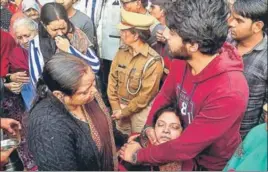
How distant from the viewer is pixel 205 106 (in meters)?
2.24

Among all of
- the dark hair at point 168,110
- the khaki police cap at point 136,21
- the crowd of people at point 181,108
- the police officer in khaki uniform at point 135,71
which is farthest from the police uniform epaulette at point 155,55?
the dark hair at point 168,110

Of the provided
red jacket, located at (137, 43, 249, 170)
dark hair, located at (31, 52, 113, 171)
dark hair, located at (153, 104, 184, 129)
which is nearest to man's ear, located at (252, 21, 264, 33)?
red jacket, located at (137, 43, 249, 170)

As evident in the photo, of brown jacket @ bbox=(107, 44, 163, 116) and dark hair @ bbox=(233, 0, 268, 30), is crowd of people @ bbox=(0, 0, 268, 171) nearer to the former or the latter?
dark hair @ bbox=(233, 0, 268, 30)

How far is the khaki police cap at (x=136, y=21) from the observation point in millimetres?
3510

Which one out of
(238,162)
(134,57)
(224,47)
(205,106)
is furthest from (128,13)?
(238,162)

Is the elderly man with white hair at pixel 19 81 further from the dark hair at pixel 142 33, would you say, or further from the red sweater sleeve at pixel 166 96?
the red sweater sleeve at pixel 166 96

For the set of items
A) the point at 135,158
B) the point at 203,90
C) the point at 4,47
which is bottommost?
the point at 135,158

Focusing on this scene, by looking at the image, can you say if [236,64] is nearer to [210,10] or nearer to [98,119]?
[210,10]

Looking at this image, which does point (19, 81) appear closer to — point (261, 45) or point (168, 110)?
point (168, 110)

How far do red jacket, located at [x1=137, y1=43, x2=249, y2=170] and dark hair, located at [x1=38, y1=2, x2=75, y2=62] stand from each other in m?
1.33

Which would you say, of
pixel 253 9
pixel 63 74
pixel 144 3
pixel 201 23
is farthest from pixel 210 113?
pixel 144 3

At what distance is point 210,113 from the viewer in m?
2.20

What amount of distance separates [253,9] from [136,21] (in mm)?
907

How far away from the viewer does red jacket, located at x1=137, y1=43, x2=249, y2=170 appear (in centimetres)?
218
